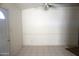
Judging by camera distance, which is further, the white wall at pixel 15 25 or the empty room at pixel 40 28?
the empty room at pixel 40 28

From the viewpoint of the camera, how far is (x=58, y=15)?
72.2 inches

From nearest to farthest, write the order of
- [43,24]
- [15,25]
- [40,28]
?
[15,25] < [40,28] < [43,24]

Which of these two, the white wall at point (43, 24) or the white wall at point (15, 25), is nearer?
the white wall at point (15, 25)

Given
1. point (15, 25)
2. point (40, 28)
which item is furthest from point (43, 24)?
point (15, 25)

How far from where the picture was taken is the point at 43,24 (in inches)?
77.9

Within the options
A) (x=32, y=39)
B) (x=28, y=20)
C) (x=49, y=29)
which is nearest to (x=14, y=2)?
(x=28, y=20)

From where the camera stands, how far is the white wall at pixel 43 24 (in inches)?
65.1

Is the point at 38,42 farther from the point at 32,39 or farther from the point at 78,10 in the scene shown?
the point at 78,10

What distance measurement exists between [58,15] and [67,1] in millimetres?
803

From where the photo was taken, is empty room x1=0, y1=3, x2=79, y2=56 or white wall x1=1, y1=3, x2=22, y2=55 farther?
empty room x1=0, y1=3, x2=79, y2=56

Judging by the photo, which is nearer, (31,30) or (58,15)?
(31,30)

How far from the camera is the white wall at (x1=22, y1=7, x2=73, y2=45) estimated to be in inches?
65.1

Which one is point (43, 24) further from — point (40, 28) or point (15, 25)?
point (15, 25)

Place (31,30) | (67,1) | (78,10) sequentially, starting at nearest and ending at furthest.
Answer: (67,1) → (78,10) → (31,30)
